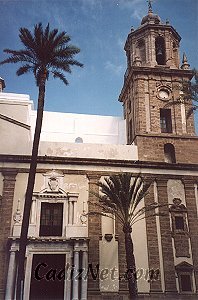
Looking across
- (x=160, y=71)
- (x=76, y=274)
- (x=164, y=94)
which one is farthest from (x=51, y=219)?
(x=160, y=71)

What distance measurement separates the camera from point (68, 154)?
22.2m

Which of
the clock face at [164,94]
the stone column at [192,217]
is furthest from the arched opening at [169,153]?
the clock face at [164,94]

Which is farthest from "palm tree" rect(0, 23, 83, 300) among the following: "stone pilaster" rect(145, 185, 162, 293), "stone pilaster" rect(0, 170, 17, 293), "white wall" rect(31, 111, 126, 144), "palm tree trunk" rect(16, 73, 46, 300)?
"white wall" rect(31, 111, 126, 144)

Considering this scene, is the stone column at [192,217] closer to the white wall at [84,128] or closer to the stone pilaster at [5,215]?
the white wall at [84,128]

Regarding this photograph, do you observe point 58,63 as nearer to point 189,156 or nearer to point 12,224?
point 12,224

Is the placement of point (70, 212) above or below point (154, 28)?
below

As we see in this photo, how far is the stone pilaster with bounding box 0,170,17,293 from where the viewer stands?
18.5m

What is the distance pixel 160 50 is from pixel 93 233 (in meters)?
15.2

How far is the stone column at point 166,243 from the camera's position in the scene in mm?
19234

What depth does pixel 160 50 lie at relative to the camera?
89.0 feet

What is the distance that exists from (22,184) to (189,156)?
11.1 meters

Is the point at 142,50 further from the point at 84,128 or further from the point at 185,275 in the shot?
the point at 185,275

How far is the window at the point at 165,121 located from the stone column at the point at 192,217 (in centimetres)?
449

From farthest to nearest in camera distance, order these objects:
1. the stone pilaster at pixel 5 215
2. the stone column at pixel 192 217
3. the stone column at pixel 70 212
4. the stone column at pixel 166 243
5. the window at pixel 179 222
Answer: the window at pixel 179 222 < the stone column at pixel 192 217 < the stone column at pixel 70 212 < the stone column at pixel 166 243 < the stone pilaster at pixel 5 215
